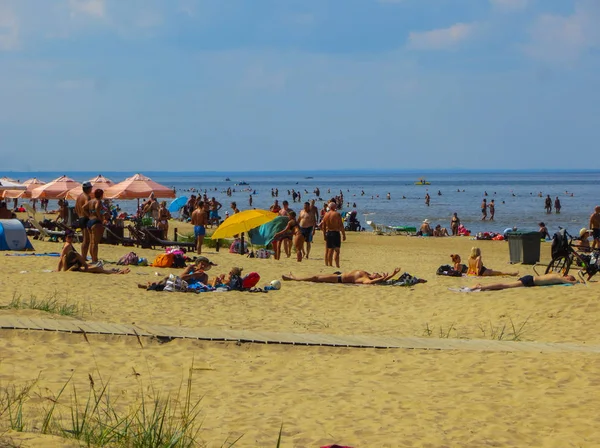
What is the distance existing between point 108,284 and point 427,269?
7.95 m

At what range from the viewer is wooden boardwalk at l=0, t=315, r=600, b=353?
823 cm

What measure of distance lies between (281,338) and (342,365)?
3.17 feet

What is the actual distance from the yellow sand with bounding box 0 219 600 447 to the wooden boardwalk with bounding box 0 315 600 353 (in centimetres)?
12

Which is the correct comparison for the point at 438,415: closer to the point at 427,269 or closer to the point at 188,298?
the point at 188,298

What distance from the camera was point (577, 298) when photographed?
37.0 ft

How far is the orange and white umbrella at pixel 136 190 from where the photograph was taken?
996 inches

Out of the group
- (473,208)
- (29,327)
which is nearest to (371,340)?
(29,327)

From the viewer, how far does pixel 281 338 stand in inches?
332

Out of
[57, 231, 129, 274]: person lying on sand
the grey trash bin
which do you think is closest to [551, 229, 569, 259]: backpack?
the grey trash bin

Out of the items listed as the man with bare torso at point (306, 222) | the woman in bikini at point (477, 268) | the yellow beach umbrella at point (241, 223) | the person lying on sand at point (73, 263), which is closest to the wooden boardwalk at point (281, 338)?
the person lying on sand at point (73, 263)

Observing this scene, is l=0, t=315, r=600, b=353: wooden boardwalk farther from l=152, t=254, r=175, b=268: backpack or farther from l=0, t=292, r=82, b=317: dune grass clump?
l=152, t=254, r=175, b=268: backpack

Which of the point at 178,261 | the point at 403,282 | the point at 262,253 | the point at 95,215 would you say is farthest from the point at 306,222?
the point at 95,215

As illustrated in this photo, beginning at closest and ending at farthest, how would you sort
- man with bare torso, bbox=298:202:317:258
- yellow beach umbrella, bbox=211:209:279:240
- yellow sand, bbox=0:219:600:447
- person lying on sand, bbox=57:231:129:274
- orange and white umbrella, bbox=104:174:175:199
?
1. yellow sand, bbox=0:219:600:447
2. person lying on sand, bbox=57:231:129:274
3. yellow beach umbrella, bbox=211:209:279:240
4. man with bare torso, bbox=298:202:317:258
5. orange and white umbrella, bbox=104:174:175:199

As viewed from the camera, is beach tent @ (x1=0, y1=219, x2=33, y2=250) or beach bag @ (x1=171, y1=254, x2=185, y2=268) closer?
beach bag @ (x1=171, y1=254, x2=185, y2=268)
